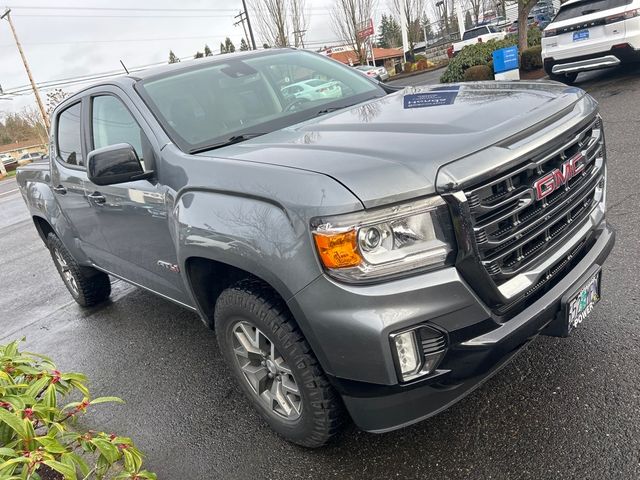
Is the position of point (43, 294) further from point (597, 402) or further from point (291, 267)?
point (597, 402)

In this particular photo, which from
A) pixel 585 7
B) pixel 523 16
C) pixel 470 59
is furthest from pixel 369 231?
pixel 523 16

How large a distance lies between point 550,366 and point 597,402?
34 centimetres

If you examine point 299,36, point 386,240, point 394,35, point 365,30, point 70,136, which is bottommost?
point 386,240

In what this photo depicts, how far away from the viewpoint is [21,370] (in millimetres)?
2369

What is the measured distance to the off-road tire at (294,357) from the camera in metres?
2.15

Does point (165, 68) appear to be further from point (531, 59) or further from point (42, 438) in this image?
point (531, 59)

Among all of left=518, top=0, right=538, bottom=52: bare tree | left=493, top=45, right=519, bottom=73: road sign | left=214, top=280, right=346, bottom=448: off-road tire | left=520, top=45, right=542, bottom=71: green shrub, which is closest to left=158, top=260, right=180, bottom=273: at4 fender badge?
left=214, top=280, right=346, bottom=448: off-road tire

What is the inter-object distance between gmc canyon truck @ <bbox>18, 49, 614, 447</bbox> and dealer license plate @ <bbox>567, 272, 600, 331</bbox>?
14mm

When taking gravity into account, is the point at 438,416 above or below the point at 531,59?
below

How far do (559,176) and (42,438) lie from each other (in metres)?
2.23

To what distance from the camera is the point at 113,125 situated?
3.41 meters

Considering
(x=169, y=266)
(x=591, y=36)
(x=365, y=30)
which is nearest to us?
(x=169, y=266)

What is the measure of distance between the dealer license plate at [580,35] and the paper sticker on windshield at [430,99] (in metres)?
7.67

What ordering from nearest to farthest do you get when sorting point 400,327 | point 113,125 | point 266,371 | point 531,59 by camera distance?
1. point 400,327
2. point 266,371
3. point 113,125
4. point 531,59
